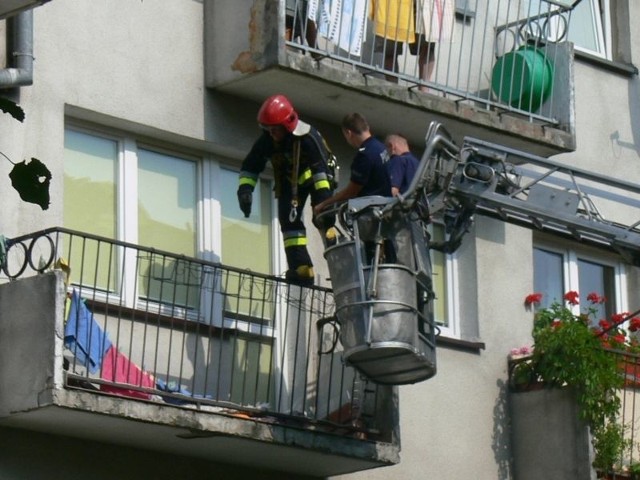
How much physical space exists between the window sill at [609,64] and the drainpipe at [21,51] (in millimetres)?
5989

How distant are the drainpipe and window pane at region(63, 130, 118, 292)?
0.82m

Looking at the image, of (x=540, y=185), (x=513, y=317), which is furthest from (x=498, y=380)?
(x=540, y=185)

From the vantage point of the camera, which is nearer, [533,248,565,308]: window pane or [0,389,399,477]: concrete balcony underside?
[0,389,399,477]: concrete balcony underside

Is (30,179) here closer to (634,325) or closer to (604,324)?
(604,324)

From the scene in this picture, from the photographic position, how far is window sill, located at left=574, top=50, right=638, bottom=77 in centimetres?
1708

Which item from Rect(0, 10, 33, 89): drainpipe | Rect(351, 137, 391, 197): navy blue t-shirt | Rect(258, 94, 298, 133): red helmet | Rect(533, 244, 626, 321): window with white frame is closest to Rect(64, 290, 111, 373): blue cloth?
Rect(0, 10, 33, 89): drainpipe

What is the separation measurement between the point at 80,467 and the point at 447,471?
349 cm

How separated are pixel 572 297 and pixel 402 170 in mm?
3088

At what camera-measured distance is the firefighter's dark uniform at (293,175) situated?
13516 mm

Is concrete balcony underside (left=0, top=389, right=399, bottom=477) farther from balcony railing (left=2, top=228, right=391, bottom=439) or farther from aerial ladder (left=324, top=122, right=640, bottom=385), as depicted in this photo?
aerial ladder (left=324, top=122, right=640, bottom=385)

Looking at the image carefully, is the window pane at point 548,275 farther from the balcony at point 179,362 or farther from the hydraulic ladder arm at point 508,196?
the balcony at point 179,362

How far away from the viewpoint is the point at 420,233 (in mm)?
13242

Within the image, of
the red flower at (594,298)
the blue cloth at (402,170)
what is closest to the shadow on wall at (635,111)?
the red flower at (594,298)

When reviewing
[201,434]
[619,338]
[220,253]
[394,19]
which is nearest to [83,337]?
[201,434]
